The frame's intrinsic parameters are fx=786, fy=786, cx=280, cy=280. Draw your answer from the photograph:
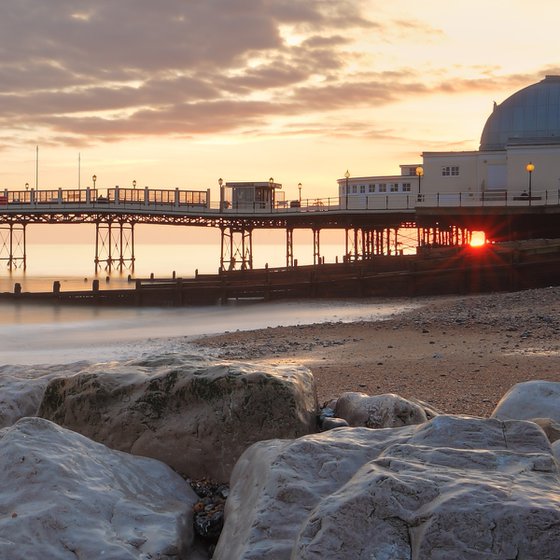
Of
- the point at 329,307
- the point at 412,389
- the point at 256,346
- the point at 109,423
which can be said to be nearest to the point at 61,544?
the point at 109,423

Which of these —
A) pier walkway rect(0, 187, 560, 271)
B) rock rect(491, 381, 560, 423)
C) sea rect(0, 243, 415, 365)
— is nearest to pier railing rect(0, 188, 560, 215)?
pier walkway rect(0, 187, 560, 271)

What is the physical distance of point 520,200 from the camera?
49.0m

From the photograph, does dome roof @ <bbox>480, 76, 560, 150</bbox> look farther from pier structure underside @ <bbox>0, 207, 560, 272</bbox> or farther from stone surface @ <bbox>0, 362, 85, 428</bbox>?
stone surface @ <bbox>0, 362, 85, 428</bbox>

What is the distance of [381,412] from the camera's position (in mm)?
6785

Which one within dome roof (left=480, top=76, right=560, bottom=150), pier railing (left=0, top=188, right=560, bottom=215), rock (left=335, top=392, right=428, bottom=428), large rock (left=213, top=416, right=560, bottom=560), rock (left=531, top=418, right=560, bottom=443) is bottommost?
rock (left=335, top=392, right=428, bottom=428)

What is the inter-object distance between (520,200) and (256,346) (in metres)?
34.4

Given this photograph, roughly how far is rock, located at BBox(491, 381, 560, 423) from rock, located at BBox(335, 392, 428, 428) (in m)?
0.72

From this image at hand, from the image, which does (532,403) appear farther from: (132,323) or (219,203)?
(219,203)

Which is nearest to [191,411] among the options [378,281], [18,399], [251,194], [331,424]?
[331,424]

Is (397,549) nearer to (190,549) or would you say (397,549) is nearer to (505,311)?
(190,549)

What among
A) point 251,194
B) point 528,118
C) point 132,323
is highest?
point 528,118

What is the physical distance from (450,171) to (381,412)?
50.8 meters

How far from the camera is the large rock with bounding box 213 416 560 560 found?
3.20 m

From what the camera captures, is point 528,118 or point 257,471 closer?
point 257,471
